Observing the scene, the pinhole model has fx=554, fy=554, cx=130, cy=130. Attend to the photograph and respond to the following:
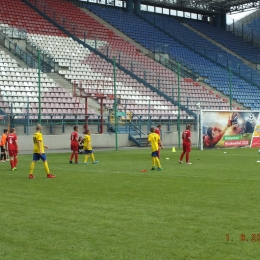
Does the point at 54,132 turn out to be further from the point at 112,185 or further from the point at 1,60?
the point at 112,185

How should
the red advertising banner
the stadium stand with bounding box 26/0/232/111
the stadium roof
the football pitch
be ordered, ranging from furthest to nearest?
the stadium roof, the stadium stand with bounding box 26/0/232/111, the red advertising banner, the football pitch

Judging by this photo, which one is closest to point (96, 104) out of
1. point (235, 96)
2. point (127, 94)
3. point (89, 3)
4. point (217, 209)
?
point (127, 94)

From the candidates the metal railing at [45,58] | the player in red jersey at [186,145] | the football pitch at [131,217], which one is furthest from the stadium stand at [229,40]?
the football pitch at [131,217]

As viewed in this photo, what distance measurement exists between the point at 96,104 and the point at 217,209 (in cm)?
2916

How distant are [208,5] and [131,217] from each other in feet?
184

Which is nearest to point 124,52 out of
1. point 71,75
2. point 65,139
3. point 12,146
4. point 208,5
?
point 71,75

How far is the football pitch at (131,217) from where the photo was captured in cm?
722

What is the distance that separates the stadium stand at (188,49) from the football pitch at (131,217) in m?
33.8

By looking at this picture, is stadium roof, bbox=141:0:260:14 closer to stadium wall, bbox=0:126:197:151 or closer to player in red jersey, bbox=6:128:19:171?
stadium wall, bbox=0:126:197:151

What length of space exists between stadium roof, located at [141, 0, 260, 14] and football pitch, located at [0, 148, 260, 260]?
46.0 m

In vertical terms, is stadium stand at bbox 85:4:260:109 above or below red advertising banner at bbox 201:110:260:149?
above

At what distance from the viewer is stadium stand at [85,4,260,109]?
4966 centimetres
